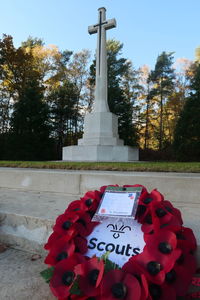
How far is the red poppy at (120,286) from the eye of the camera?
0.86 metres

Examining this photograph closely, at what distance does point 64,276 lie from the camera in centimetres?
104

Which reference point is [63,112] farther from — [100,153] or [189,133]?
[100,153]

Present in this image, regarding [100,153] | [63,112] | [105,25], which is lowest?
[100,153]

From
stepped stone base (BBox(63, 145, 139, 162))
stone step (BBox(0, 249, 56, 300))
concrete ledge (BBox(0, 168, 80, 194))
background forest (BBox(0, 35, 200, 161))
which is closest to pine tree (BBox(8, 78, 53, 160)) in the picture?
background forest (BBox(0, 35, 200, 161))

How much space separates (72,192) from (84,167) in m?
0.79

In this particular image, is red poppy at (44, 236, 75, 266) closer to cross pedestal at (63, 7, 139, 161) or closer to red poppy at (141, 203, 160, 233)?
red poppy at (141, 203, 160, 233)

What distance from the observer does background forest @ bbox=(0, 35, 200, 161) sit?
1376 centimetres

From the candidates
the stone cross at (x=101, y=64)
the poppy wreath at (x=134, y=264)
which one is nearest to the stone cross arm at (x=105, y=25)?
the stone cross at (x=101, y=64)

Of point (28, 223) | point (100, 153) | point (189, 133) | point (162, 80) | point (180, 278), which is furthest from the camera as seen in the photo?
point (162, 80)

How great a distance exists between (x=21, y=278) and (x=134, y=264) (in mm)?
769

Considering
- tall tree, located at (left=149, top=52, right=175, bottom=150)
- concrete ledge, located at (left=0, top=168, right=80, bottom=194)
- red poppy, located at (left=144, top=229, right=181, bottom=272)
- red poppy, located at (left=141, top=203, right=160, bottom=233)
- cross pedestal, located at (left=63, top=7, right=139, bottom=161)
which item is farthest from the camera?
tall tree, located at (left=149, top=52, right=175, bottom=150)

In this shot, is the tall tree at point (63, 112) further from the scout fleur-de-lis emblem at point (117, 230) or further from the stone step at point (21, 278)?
the scout fleur-de-lis emblem at point (117, 230)

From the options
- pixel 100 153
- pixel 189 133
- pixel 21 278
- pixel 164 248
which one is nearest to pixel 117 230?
pixel 164 248

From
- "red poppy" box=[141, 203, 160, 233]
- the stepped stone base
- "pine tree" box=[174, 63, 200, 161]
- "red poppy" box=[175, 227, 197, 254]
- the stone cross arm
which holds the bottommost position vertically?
"red poppy" box=[175, 227, 197, 254]
